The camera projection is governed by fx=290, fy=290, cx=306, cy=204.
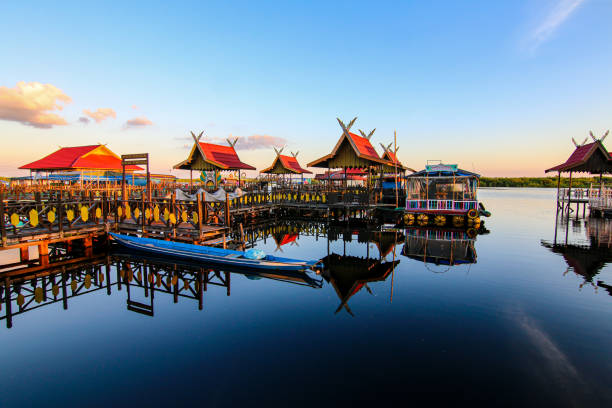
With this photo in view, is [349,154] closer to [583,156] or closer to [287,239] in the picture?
[287,239]

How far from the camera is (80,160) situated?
23.1 m

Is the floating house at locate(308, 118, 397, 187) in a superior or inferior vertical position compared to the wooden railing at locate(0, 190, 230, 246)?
superior

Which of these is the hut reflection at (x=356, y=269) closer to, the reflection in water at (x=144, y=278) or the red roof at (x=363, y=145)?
the reflection in water at (x=144, y=278)

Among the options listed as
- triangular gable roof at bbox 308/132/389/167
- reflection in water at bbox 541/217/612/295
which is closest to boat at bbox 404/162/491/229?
triangular gable roof at bbox 308/132/389/167

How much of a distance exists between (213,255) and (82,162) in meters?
19.8

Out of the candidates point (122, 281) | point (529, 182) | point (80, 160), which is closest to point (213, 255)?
point (122, 281)

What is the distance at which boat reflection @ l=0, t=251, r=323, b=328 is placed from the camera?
791 cm

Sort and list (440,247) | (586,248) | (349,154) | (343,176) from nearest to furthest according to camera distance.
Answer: (586,248) < (440,247) < (349,154) < (343,176)

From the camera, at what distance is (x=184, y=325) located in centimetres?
665

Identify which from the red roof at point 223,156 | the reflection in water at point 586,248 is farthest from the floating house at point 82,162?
the reflection in water at point 586,248

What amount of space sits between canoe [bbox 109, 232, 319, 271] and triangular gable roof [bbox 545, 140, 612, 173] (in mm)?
26685

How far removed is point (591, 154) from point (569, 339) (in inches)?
1011

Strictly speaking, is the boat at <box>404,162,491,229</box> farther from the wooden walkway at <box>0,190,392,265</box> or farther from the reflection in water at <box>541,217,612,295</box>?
the wooden walkway at <box>0,190,392,265</box>

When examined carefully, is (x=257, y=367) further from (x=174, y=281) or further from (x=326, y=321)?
(x=174, y=281)
